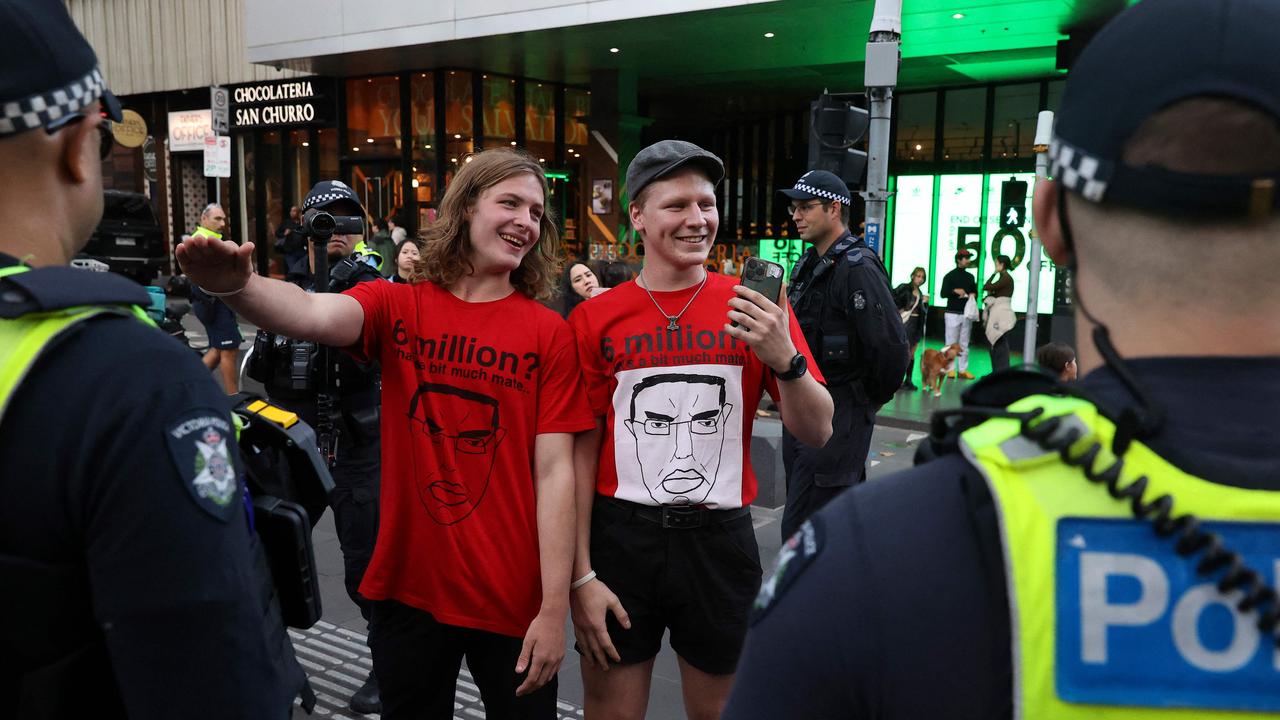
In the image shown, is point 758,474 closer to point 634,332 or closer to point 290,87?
point 634,332

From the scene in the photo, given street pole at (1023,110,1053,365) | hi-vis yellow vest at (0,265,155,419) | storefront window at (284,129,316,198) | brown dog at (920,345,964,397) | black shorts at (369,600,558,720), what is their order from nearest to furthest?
1. hi-vis yellow vest at (0,265,155,419)
2. black shorts at (369,600,558,720)
3. street pole at (1023,110,1053,365)
4. brown dog at (920,345,964,397)
5. storefront window at (284,129,316,198)

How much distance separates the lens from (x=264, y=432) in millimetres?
1788

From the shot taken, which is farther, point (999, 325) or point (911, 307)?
point (911, 307)

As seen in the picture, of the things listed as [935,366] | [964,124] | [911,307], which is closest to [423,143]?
[964,124]

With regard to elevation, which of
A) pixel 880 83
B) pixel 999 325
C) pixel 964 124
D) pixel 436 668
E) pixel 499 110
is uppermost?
pixel 499 110

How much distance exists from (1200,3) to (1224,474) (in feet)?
1.51

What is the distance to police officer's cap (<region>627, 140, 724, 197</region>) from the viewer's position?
301 centimetres

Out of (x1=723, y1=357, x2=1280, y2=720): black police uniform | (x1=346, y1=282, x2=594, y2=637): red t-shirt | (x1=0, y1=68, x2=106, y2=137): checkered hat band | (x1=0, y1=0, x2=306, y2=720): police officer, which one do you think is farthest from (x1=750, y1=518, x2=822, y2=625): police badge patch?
(x1=346, y1=282, x2=594, y2=637): red t-shirt

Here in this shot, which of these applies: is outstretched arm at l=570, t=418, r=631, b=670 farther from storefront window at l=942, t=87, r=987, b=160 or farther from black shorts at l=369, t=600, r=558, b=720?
storefront window at l=942, t=87, r=987, b=160

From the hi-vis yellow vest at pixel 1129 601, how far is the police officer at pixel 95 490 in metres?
1.03

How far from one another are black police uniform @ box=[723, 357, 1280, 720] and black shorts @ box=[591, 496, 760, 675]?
1.86m

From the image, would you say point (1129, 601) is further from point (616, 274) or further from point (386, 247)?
point (386, 247)

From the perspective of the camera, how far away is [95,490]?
125 centimetres

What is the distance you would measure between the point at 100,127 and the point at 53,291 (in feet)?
1.21
